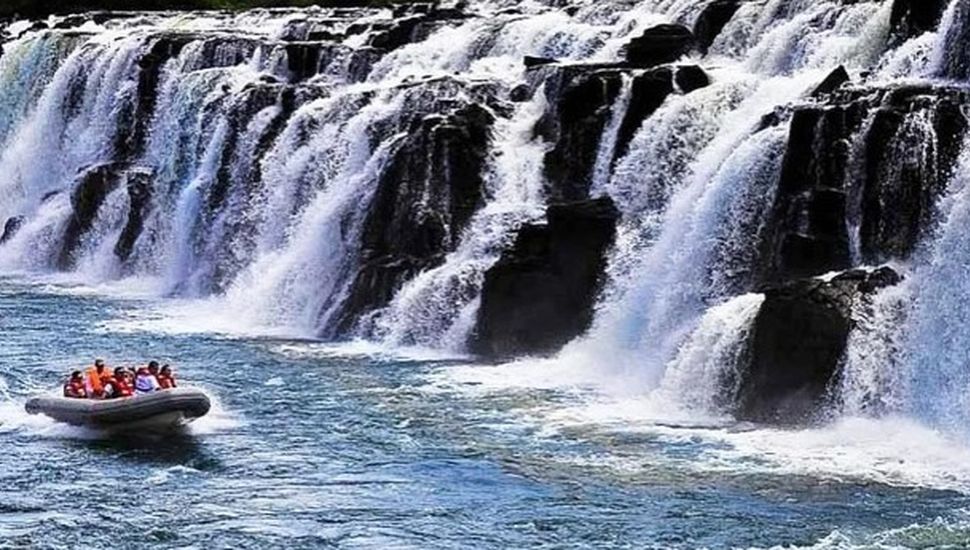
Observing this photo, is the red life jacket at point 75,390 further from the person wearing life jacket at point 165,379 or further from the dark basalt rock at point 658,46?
the dark basalt rock at point 658,46

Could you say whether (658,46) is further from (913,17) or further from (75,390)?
(75,390)

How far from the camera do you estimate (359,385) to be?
117 ft

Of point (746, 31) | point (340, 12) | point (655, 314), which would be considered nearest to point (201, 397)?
point (655, 314)

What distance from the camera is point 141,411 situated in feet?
103

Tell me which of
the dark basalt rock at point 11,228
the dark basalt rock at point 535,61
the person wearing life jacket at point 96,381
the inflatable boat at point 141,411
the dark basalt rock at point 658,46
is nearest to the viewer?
the inflatable boat at point 141,411

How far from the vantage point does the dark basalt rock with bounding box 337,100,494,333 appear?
41875 millimetres

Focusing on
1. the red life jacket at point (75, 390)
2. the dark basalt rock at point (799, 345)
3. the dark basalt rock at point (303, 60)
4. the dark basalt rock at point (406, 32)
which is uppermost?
the dark basalt rock at point (406, 32)

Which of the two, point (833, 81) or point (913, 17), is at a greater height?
point (913, 17)

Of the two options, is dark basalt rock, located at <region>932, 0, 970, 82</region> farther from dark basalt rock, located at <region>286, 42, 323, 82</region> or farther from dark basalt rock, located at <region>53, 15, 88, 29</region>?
dark basalt rock, located at <region>53, 15, 88, 29</region>

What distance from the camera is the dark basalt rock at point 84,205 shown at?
183 ft

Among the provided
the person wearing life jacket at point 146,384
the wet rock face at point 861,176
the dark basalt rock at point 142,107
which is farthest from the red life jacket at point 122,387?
the dark basalt rock at point 142,107

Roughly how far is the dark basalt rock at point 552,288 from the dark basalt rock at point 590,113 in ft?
9.28

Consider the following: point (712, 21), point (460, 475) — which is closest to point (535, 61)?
point (712, 21)

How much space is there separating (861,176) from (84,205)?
→ 2937 centimetres
